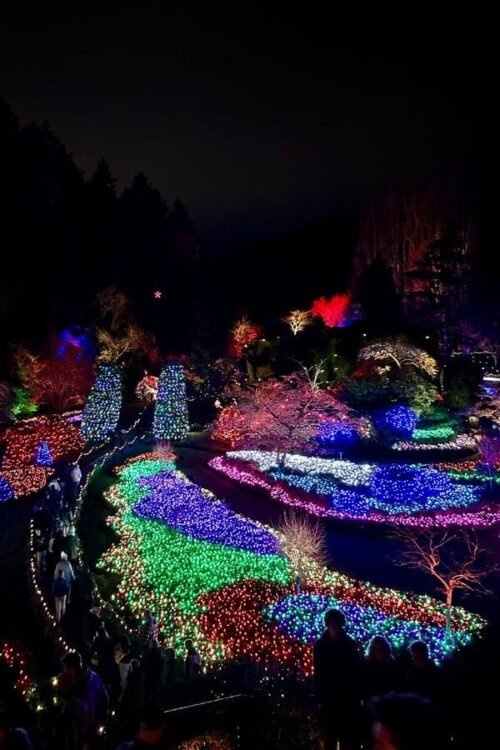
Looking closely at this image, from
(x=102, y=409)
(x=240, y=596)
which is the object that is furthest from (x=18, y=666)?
(x=102, y=409)

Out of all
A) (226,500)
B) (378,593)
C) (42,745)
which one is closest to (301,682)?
Answer: (42,745)

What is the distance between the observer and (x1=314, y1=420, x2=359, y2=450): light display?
70.9 ft

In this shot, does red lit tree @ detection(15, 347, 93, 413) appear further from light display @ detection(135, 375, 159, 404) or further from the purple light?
the purple light

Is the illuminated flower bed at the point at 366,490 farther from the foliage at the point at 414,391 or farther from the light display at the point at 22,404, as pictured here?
the light display at the point at 22,404

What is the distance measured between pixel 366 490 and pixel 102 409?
508 inches

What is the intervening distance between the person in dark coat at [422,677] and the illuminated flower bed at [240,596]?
3.45 metres

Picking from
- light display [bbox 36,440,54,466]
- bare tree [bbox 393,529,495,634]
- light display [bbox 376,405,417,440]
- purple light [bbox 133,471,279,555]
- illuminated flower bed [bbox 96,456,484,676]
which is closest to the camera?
illuminated flower bed [bbox 96,456,484,676]

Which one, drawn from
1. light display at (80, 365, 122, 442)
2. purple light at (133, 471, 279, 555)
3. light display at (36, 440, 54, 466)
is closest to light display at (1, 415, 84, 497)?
light display at (36, 440, 54, 466)

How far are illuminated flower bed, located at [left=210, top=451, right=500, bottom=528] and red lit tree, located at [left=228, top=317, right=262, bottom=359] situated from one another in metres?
16.1

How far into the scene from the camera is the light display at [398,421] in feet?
72.8

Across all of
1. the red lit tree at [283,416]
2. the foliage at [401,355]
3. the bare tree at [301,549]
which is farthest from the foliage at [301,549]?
the foliage at [401,355]

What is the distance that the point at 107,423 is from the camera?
70.4 ft

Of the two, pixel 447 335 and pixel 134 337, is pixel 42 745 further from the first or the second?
pixel 447 335

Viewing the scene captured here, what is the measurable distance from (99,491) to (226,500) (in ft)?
15.9
